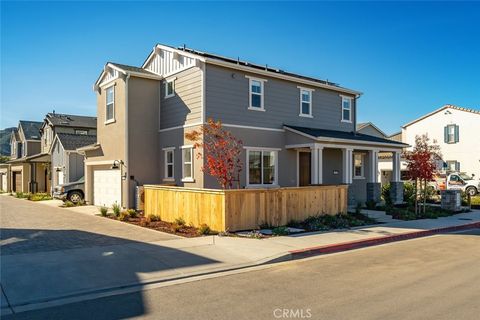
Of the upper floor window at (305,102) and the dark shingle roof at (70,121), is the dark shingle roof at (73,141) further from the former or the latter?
the upper floor window at (305,102)

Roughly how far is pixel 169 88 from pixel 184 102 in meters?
1.82

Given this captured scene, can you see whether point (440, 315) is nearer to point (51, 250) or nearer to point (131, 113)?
point (51, 250)

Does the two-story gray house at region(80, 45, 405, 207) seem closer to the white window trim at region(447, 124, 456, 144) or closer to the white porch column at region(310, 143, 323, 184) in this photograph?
the white porch column at region(310, 143, 323, 184)

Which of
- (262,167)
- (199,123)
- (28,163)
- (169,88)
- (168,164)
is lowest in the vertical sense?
(262,167)

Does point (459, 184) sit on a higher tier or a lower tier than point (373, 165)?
lower

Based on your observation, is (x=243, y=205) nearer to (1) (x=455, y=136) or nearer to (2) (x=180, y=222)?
(2) (x=180, y=222)

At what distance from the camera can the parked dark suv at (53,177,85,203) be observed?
23.6 m

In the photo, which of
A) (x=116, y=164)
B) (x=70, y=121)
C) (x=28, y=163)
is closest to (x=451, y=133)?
(x=116, y=164)

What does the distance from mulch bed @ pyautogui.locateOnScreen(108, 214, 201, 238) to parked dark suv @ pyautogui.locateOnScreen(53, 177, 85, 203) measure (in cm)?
962

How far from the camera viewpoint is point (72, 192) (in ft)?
78.0

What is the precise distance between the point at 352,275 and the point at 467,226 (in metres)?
10.2

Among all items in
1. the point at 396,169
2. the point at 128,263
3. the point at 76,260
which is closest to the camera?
the point at 128,263

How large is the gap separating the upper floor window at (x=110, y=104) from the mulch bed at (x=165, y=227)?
657cm

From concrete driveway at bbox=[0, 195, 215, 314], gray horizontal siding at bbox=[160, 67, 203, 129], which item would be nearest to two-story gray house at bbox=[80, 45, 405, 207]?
gray horizontal siding at bbox=[160, 67, 203, 129]
